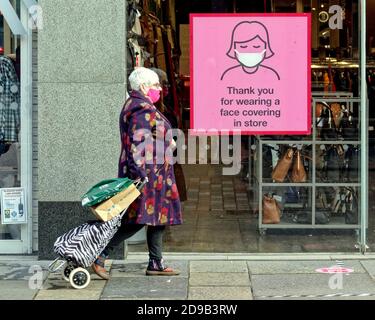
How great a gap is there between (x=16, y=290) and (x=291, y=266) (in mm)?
2411

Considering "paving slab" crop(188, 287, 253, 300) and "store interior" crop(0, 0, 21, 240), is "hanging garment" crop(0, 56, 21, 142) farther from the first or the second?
"paving slab" crop(188, 287, 253, 300)

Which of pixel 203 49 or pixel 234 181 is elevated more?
pixel 203 49

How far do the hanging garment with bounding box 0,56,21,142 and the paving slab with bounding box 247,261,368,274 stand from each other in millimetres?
2485

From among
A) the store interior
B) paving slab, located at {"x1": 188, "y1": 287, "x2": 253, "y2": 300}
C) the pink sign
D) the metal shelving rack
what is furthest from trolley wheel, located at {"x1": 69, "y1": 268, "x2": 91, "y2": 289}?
the metal shelving rack

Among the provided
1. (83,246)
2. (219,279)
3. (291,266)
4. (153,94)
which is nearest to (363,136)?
(291,266)

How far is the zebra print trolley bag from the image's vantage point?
7.08m

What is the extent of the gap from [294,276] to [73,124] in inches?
91.5

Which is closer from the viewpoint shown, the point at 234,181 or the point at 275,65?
the point at 275,65

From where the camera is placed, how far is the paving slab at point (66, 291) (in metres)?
6.89

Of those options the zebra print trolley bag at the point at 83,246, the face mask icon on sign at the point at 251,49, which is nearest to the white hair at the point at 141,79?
the zebra print trolley bag at the point at 83,246

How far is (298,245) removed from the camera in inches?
336

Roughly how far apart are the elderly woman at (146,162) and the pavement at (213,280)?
35 cm
